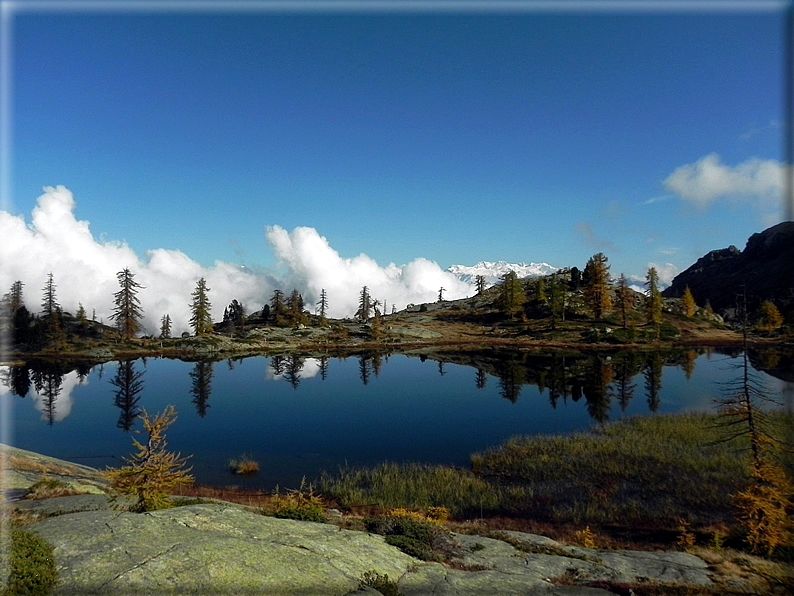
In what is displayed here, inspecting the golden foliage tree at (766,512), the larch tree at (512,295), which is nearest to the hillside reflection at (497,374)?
the golden foliage tree at (766,512)

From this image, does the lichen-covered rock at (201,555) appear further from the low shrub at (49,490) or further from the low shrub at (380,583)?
the low shrub at (49,490)

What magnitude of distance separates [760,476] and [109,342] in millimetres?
133899

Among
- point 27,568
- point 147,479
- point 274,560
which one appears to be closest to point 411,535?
point 274,560

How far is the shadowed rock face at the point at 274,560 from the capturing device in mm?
9797

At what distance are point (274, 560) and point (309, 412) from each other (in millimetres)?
42240

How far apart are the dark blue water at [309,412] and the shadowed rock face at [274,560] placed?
16294mm

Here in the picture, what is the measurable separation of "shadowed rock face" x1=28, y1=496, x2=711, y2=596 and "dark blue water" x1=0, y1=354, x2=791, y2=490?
1629cm

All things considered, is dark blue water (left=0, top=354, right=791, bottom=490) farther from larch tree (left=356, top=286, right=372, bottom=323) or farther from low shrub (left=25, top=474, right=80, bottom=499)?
larch tree (left=356, top=286, right=372, bottom=323)

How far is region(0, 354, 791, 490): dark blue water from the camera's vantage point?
36469mm

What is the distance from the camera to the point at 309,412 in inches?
2052

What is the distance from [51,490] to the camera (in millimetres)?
18438

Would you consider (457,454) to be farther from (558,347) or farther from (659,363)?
(558,347)

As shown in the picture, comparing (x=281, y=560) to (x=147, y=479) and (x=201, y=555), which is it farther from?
(x=147, y=479)

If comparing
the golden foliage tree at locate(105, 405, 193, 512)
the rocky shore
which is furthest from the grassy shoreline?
the golden foliage tree at locate(105, 405, 193, 512)
